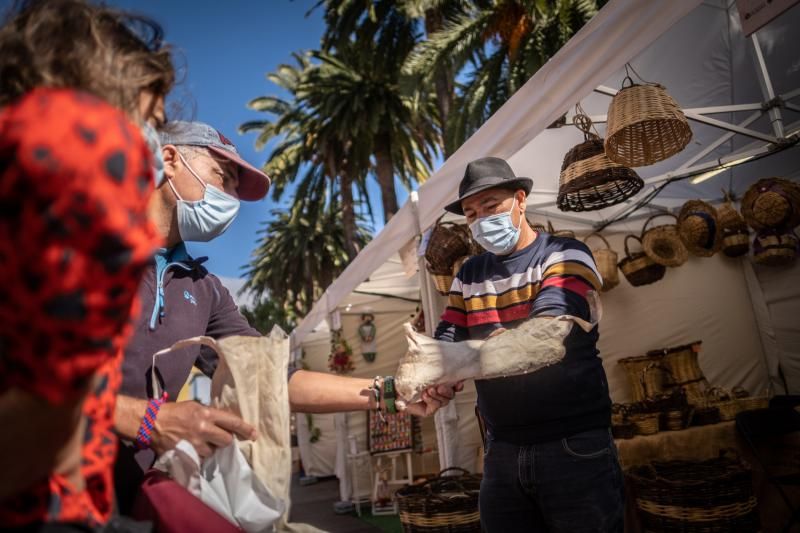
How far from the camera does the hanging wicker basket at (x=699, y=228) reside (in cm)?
571

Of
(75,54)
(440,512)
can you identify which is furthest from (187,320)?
(440,512)

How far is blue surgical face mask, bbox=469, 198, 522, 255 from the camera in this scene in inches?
95.8

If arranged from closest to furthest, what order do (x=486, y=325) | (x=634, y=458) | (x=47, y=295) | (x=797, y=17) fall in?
(x=47, y=295) → (x=486, y=325) → (x=634, y=458) → (x=797, y=17)

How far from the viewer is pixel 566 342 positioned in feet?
6.99

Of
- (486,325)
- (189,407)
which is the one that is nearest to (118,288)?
(189,407)

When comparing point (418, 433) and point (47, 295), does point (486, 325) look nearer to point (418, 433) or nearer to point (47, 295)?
point (47, 295)

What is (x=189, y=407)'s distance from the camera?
1.17 metres

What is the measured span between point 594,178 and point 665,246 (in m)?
2.46

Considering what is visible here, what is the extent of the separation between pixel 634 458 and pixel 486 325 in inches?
111

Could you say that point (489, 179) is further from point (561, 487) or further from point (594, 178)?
point (594, 178)

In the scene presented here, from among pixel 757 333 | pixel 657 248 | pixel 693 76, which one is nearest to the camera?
pixel 693 76

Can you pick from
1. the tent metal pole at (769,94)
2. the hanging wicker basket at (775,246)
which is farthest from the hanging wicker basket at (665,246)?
the tent metal pole at (769,94)

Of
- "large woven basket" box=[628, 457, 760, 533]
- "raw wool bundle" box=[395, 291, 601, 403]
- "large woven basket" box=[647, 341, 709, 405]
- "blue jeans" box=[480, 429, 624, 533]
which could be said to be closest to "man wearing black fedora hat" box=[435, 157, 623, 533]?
"blue jeans" box=[480, 429, 624, 533]

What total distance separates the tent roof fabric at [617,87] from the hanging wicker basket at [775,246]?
90 cm
